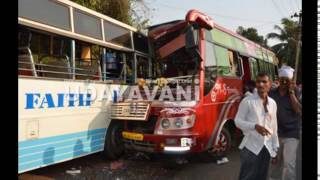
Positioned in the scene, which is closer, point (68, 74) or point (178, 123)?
point (68, 74)

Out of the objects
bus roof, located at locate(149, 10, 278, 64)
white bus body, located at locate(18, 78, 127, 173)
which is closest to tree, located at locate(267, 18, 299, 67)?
bus roof, located at locate(149, 10, 278, 64)

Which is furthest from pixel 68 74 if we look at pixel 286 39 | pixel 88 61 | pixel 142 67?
pixel 286 39

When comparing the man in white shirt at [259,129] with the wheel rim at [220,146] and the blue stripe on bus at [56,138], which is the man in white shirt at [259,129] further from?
the blue stripe on bus at [56,138]

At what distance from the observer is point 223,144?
4707 mm

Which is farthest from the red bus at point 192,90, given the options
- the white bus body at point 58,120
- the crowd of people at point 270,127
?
the crowd of people at point 270,127

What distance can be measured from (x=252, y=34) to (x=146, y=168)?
2.02 metres

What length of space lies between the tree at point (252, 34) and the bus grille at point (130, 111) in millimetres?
1395

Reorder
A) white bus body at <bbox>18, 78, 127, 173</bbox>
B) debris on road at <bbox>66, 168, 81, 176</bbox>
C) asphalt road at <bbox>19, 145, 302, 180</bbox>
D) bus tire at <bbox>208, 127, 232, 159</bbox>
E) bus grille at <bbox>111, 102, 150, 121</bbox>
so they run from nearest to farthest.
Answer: white bus body at <bbox>18, 78, 127, 173</bbox> → asphalt road at <bbox>19, 145, 302, 180</bbox> → debris on road at <bbox>66, 168, 81, 176</bbox> → bus grille at <bbox>111, 102, 150, 121</bbox> → bus tire at <bbox>208, 127, 232, 159</bbox>

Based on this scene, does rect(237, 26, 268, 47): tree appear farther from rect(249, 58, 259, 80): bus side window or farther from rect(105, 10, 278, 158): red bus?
rect(249, 58, 259, 80): bus side window

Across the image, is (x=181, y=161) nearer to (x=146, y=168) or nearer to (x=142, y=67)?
(x=146, y=168)

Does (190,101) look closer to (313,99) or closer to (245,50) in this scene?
(245,50)

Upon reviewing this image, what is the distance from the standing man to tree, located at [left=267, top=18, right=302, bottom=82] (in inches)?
5.3

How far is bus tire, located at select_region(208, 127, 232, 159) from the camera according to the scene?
460 centimetres
